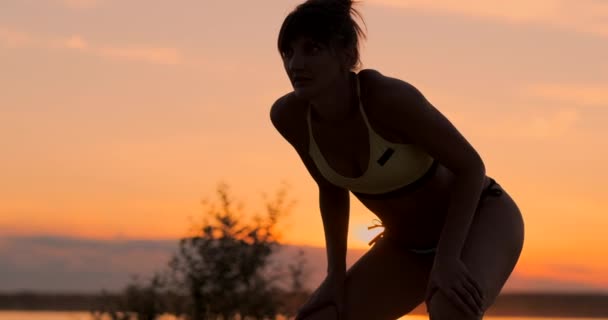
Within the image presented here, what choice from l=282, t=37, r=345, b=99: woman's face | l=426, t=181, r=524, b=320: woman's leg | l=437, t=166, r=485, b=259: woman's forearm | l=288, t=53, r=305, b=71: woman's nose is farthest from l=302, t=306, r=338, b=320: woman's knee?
l=288, t=53, r=305, b=71: woman's nose

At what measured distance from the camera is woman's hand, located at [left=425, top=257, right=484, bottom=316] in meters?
6.08

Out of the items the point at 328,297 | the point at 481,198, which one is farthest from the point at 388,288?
the point at 481,198

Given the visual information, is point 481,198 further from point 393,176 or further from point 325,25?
point 325,25

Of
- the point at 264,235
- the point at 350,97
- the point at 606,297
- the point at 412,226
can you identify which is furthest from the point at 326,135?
the point at 606,297

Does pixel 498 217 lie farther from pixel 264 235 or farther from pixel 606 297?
pixel 606 297

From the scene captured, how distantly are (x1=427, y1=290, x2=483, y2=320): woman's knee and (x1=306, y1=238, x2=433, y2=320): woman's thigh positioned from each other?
0.60 meters

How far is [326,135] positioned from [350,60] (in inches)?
15.7

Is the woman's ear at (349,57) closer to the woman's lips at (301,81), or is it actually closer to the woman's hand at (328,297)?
the woman's lips at (301,81)

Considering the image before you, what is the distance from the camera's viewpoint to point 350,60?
630 cm

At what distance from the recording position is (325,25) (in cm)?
619

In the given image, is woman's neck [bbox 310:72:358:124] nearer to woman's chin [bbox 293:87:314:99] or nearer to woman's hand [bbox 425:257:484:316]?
A: woman's chin [bbox 293:87:314:99]

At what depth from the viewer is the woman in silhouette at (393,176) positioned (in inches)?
243

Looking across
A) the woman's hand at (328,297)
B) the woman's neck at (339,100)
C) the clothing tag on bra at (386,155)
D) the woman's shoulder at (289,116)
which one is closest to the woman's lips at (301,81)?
the woman's neck at (339,100)

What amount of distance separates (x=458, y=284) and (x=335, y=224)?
43.2 inches
